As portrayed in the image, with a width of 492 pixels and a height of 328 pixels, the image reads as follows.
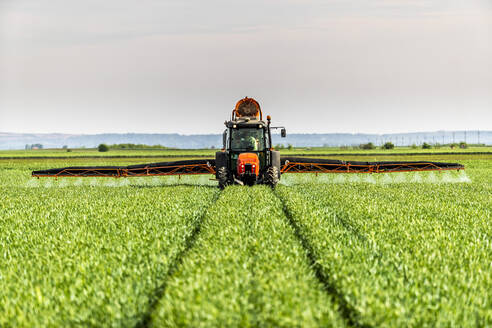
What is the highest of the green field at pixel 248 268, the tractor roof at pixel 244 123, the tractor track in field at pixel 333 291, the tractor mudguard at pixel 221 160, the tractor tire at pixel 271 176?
the tractor roof at pixel 244 123

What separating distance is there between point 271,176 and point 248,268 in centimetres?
1104

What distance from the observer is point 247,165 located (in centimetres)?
1575

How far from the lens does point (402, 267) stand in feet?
19.0

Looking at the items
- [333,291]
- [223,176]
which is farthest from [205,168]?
[333,291]

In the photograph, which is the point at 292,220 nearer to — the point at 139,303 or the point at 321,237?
the point at 321,237

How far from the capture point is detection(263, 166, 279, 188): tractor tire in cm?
1669

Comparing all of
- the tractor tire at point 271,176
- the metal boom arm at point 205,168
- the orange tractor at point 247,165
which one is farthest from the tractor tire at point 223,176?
the tractor tire at point 271,176

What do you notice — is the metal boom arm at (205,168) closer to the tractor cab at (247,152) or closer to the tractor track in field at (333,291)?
the tractor cab at (247,152)

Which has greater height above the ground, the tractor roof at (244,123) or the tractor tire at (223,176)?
the tractor roof at (244,123)

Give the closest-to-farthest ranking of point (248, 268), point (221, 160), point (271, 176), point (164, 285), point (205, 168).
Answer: point (164, 285)
point (248, 268)
point (271, 176)
point (221, 160)
point (205, 168)

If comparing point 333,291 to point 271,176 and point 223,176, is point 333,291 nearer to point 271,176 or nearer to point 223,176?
point 271,176

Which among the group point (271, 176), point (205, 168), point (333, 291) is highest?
point (205, 168)

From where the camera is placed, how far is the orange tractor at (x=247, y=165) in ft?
53.8

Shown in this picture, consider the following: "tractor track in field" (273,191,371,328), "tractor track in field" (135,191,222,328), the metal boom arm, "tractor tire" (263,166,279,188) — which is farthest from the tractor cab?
"tractor track in field" (273,191,371,328)
